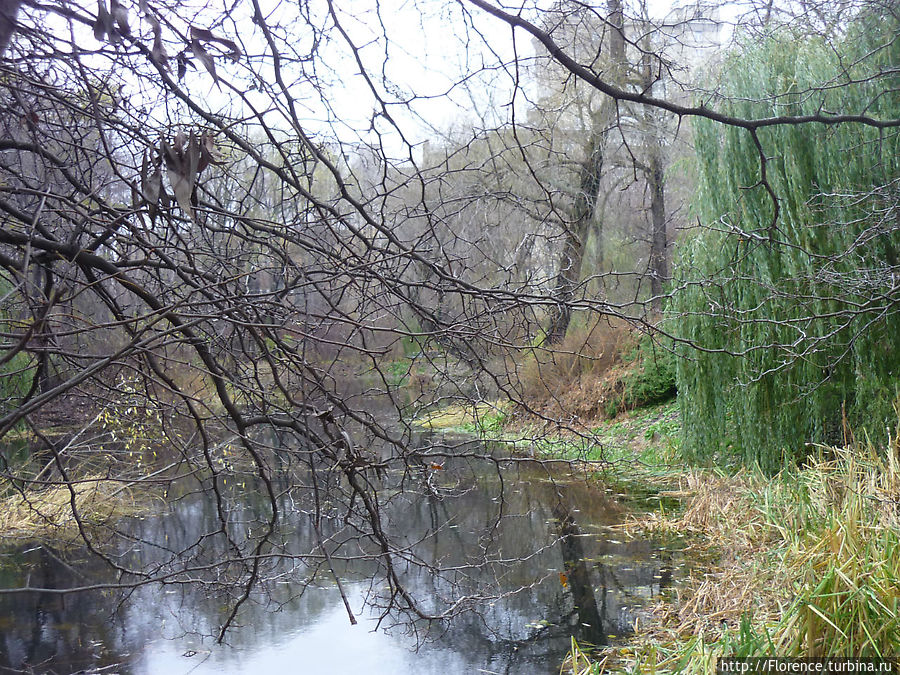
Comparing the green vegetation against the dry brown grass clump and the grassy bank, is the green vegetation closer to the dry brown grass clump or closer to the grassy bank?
the dry brown grass clump

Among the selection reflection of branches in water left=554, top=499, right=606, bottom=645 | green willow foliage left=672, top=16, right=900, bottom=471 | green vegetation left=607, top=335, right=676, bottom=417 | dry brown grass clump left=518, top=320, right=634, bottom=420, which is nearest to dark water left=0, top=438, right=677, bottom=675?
reflection of branches in water left=554, top=499, right=606, bottom=645

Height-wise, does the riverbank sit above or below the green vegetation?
below

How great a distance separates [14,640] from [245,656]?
6.06 feet

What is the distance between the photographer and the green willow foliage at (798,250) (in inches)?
256

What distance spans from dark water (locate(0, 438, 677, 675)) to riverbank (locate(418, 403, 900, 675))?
424mm

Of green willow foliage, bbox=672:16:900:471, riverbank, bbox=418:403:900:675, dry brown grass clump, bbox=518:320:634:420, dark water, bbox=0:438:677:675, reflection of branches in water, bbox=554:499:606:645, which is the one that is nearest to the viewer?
riverbank, bbox=418:403:900:675

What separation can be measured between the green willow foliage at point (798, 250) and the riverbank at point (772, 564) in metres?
0.45

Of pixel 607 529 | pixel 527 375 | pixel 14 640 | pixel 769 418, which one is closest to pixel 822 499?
pixel 769 418

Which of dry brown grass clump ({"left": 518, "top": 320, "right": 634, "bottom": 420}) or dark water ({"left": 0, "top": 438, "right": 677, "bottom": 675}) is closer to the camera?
dark water ({"left": 0, "top": 438, "right": 677, "bottom": 675})

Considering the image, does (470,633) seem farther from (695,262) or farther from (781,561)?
(695,262)

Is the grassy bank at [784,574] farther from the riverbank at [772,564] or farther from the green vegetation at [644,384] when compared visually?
the green vegetation at [644,384]

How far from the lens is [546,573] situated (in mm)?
6977

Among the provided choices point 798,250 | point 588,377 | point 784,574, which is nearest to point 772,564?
point 784,574

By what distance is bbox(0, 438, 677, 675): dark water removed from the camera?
18.3 feet
